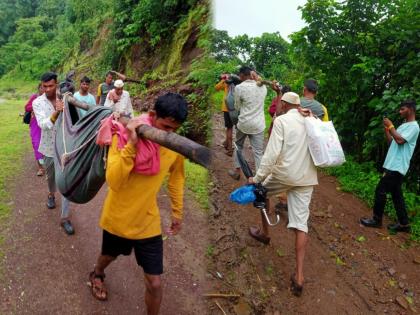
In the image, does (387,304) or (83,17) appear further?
(83,17)

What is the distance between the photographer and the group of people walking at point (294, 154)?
3.79 meters

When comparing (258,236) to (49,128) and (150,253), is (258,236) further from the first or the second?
(49,128)

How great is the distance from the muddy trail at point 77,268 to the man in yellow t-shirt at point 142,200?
0.69m

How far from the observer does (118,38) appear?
42.5 ft

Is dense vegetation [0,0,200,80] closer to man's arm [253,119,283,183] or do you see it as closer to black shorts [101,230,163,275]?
man's arm [253,119,283,183]

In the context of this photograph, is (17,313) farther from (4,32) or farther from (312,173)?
(4,32)

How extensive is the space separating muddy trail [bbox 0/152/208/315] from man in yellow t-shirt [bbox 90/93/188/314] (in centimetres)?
69

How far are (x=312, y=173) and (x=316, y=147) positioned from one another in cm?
29

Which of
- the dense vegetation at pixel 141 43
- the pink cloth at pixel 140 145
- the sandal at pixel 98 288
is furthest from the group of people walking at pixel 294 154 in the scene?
the dense vegetation at pixel 141 43

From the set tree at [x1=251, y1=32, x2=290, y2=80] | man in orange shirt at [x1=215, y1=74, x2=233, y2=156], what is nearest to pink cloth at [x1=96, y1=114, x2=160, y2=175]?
man in orange shirt at [x1=215, y1=74, x2=233, y2=156]

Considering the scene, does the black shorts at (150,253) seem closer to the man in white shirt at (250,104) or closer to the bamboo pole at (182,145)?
the bamboo pole at (182,145)

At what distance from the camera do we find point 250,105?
17.5 ft

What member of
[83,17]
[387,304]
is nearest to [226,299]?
[387,304]

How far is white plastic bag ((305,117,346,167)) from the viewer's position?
368cm
